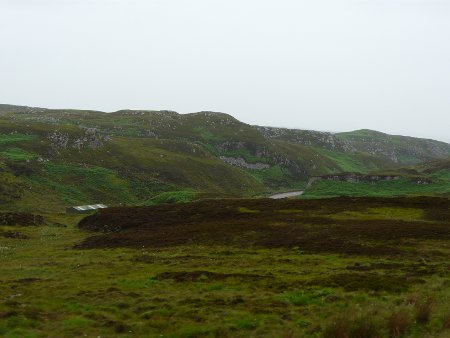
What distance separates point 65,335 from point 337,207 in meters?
51.7

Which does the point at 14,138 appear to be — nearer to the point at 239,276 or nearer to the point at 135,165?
the point at 135,165

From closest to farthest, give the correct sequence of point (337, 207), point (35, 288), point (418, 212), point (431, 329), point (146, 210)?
1. point (431, 329)
2. point (35, 288)
3. point (418, 212)
4. point (337, 207)
5. point (146, 210)

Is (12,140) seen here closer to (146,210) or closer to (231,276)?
(146,210)

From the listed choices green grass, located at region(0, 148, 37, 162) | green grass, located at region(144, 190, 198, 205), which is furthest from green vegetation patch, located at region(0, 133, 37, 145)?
green grass, located at region(144, 190, 198, 205)

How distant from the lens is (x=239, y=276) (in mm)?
Answer: 31844

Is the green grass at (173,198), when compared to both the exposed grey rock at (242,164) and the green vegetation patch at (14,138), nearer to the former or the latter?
the green vegetation patch at (14,138)

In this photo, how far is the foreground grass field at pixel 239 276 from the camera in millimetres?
21203

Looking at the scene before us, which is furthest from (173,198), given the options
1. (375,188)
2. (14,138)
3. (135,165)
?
(14,138)

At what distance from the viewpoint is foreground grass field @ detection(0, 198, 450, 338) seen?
21203mm

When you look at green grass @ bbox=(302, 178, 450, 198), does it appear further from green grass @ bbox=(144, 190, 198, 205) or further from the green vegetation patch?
the green vegetation patch

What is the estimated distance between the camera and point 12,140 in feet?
419

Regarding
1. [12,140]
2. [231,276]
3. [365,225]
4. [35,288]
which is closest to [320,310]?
[231,276]

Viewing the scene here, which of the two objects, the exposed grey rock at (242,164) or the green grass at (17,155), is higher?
the exposed grey rock at (242,164)

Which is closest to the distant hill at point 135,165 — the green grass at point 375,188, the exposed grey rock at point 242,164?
the exposed grey rock at point 242,164
